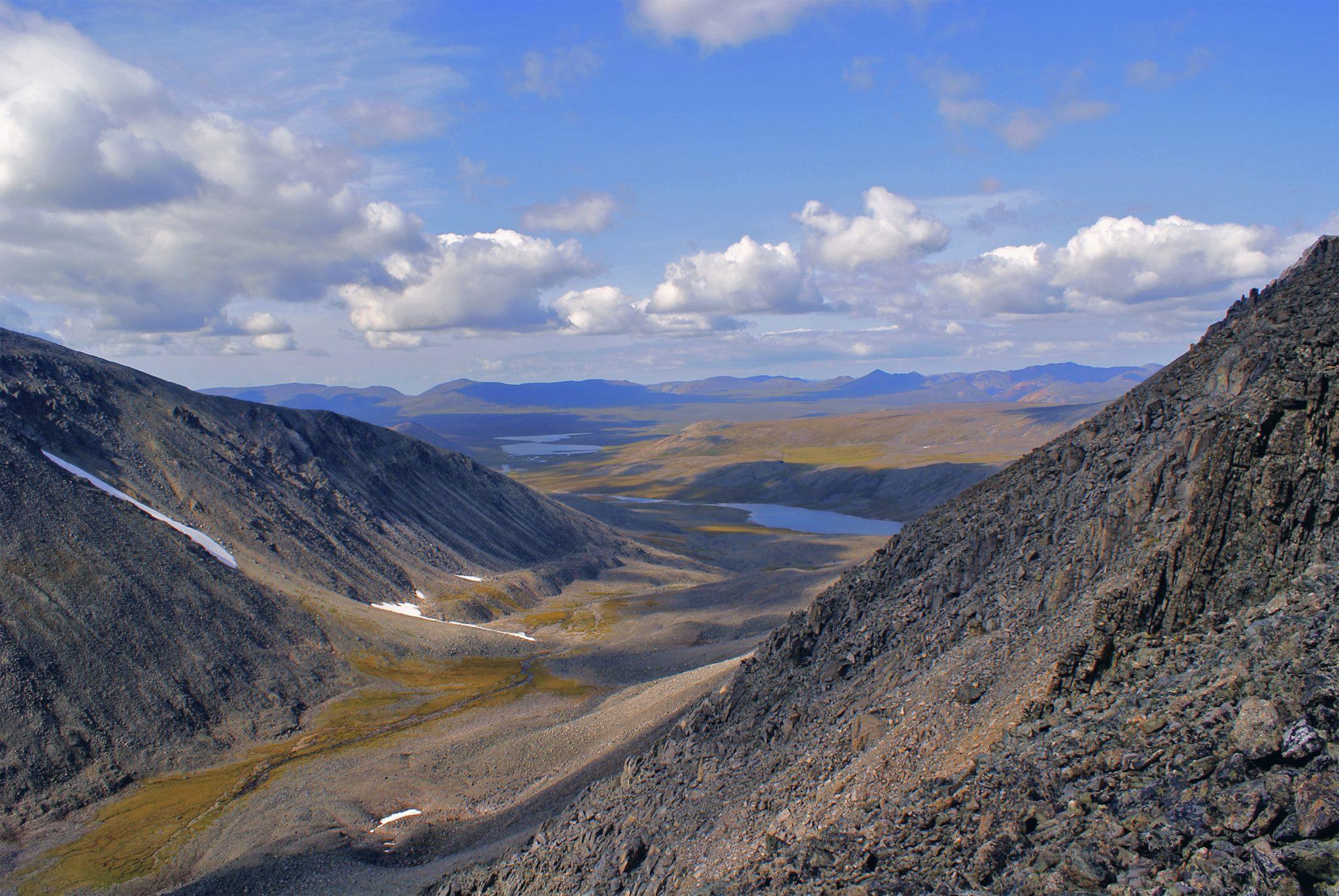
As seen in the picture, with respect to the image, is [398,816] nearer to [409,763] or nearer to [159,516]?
[409,763]

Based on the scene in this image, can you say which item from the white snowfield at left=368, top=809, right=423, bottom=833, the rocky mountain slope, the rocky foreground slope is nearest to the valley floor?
the white snowfield at left=368, top=809, right=423, bottom=833

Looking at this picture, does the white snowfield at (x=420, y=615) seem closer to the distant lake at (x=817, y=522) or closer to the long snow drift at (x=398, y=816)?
the long snow drift at (x=398, y=816)

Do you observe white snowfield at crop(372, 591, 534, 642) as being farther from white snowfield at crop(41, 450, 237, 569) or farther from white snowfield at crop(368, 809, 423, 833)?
white snowfield at crop(368, 809, 423, 833)

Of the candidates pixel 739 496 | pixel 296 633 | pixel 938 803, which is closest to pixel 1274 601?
pixel 938 803

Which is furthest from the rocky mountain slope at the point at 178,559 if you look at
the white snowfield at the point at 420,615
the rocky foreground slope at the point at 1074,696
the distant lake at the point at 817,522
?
the distant lake at the point at 817,522

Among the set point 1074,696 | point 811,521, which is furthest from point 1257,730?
point 811,521

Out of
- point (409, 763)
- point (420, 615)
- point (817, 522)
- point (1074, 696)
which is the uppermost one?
point (1074, 696)

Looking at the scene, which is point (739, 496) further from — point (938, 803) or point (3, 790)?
point (938, 803)
